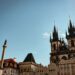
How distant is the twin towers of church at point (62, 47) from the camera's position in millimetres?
73875

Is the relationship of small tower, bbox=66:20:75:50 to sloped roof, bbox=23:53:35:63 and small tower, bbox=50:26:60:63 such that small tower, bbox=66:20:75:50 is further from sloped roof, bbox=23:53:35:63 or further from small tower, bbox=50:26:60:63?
sloped roof, bbox=23:53:35:63

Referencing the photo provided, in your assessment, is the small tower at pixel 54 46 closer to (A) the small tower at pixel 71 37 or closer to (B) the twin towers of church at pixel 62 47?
(B) the twin towers of church at pixel 62 47

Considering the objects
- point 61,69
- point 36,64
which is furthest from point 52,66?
point 36,64

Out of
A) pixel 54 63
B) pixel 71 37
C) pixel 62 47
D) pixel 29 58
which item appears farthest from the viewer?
pixel 62 47

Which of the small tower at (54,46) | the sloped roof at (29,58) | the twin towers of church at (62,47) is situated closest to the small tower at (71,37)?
the twin towers of church at (62,47)

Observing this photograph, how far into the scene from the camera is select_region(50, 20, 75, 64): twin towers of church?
73.9m

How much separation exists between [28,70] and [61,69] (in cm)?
1143

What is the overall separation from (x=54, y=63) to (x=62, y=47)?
1334cm

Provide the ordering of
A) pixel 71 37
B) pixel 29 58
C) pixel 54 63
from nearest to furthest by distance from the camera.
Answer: pixel 54 63 → pixel 29 58 → pixel 71 37

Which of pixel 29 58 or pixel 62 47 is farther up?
pixel 62 47

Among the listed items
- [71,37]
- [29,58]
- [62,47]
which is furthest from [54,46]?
[29,58]

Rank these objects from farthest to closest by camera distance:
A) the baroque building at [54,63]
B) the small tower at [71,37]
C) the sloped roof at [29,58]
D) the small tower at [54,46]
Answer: the small tower at [54,46]
the small tower at [71,37]
the sloped roof at [29,58]
the baroque building at [54,63]

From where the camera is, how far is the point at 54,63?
6762 cm

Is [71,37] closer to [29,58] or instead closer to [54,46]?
[54,46]
